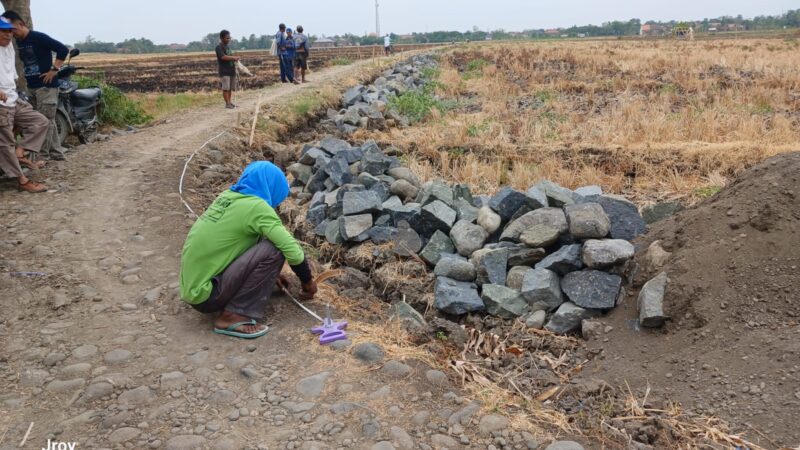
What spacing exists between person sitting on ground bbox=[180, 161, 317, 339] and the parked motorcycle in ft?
17.5

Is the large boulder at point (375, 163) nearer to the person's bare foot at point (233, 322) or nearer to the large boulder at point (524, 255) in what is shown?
the large boulder at point (524, 255)

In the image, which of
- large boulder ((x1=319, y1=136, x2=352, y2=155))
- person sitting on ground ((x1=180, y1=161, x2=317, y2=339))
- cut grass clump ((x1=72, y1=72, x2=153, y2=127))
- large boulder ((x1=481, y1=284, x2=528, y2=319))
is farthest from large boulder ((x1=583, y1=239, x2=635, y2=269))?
cut grass clump ((x1=72, y1=72, x2=153, y2=127))

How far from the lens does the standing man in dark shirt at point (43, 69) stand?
7309 millimetres

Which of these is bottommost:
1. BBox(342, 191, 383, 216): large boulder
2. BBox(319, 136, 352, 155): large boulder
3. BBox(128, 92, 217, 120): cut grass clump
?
BBox(342, 191, 383, 216): large boulder

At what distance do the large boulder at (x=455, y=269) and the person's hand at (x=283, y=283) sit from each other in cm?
140

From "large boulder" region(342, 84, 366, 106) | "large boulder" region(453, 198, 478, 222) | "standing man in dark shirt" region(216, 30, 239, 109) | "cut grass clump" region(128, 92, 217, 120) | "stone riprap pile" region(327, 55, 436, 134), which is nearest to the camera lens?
"large boulder" region(453, 198, 478, 222)

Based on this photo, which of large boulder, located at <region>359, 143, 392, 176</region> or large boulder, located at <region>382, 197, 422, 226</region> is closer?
large boulder, located at <region>382, 197, 422, 226</region>

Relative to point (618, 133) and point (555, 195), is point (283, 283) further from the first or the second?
point (618, 133)

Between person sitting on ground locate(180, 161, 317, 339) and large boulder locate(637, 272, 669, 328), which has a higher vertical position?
person sitting on ground locate(180, 161, 317, 339)

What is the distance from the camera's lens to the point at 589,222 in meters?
5.00

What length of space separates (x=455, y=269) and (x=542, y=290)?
851mm

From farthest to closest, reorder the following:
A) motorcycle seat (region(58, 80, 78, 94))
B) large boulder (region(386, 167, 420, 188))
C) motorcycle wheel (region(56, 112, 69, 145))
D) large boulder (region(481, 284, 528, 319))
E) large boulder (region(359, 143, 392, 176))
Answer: motorcycle wheel (region(56, 112, 69, 145)) → motorcycle seat (region(58, 80, 78, 94)) → large boulder (region(359, 143, 392, 176)) → large boulder (region(386, 167, 420, 188)) → large boulder (region(481, 284, 528, 319))

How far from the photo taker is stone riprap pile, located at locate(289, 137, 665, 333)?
4754 mm

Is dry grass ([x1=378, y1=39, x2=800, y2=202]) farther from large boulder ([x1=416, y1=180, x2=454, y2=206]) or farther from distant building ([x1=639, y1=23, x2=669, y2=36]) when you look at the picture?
distant building ([x1=639, y1=23, x2=669, y2=36])
